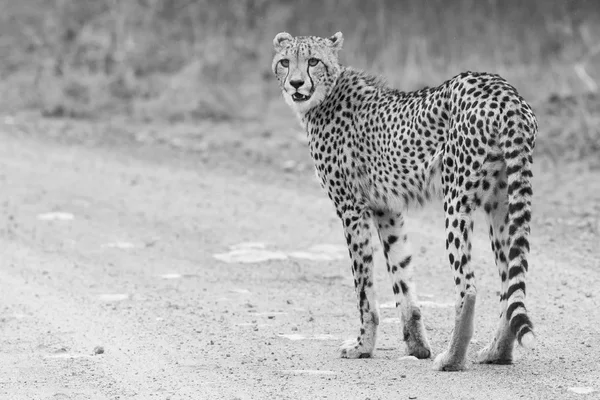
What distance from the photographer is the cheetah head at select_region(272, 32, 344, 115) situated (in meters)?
6.68

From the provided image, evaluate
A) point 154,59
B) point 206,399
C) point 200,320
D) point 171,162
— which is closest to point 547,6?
point 154,59

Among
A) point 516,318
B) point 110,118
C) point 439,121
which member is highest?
point 439,121

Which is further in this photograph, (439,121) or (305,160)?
(305,160)

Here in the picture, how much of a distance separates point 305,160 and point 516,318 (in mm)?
7763

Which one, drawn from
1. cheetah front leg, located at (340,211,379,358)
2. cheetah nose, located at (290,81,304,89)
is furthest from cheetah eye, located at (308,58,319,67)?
cheetah front leg, located at (340,211,379,358)

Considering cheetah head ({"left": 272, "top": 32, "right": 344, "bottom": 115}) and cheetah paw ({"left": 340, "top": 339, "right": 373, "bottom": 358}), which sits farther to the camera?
cheetah head ({"left": 272, "top": 32, "right": 344, "bottom": 115})

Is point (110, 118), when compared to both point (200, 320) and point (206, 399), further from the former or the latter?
point (206, 399)

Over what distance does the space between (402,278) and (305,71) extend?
4.55 feet

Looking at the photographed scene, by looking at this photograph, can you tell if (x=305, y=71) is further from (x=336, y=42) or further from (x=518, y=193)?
(x=518, y=193)

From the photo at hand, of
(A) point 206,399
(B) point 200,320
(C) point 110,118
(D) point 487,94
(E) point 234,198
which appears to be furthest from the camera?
(C) point 110,118

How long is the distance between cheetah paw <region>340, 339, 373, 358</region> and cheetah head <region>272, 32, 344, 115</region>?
1501 millimetres

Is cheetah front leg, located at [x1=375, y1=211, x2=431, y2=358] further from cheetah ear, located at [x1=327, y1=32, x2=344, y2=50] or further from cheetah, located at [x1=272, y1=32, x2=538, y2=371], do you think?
cheetah ear, located at [x1=327, y1=32, x2=344, y2=50]

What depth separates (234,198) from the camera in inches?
432

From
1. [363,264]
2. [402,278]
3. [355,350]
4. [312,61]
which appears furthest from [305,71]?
[355,350]
